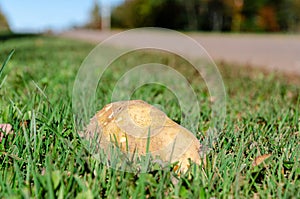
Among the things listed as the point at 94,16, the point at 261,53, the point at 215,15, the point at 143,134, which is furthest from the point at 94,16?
the point at 143,134

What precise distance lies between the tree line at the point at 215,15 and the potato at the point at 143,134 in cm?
5772

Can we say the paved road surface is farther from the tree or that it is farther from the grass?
the tree

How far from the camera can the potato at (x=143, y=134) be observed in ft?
5.59

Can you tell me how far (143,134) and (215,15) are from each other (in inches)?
2598

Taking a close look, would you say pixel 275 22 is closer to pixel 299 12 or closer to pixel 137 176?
pixel 299 12

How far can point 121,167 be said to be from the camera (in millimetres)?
1607

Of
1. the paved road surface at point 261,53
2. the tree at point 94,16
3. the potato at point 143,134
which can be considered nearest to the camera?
the potato at point 143,134

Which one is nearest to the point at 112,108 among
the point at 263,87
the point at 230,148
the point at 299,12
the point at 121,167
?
the point at 121,167

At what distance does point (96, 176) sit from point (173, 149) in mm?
342

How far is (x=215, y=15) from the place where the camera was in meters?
65.6

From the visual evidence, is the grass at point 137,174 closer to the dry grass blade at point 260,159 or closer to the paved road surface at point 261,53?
the dry grass blade at point 260,159

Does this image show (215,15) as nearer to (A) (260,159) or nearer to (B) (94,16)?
(B) (94,16)

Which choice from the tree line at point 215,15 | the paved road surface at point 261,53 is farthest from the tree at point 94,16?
the paved road surface at point 261,53

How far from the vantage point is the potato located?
1705mm
